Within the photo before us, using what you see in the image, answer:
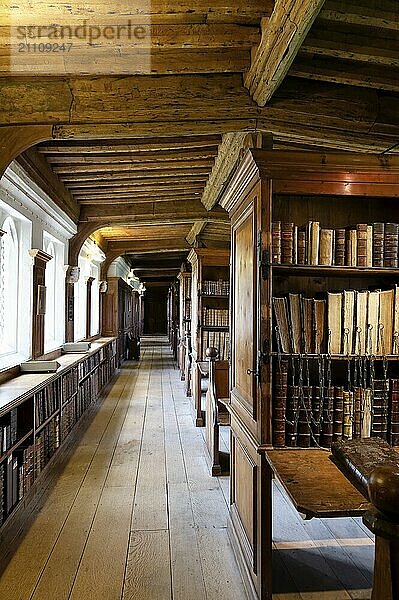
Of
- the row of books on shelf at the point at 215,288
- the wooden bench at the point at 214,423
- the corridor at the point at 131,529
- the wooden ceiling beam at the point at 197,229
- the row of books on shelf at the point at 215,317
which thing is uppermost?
the wooden ceiling beam at the point at 197,229

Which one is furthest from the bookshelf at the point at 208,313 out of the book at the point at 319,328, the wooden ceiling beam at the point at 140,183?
the book at the point at 319,328

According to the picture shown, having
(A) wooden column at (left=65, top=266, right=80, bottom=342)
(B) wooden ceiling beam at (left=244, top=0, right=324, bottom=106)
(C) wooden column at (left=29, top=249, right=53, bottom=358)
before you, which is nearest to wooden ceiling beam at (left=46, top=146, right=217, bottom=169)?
(C) wooden column at (left=29, top=249, right=53, bottom=358)

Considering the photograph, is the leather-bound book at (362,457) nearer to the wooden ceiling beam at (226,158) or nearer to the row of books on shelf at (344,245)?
the row of books on shelf at (344,245)

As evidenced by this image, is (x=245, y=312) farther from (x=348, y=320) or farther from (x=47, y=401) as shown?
(x=47, y=401)

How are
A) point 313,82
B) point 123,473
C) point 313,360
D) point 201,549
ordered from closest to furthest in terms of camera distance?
point 313,360
point 201,549
point 313,82
point 123,473

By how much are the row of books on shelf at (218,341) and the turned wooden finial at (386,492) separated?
5.81 metres

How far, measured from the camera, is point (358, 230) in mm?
2678

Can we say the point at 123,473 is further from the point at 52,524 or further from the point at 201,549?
the point at 201,549

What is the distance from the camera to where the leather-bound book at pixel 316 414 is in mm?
2590

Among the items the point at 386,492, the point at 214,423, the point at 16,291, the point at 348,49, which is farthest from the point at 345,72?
the point at 16,291

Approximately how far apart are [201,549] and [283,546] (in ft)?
1.68

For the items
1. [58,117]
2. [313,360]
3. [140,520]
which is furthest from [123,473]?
[58,117]

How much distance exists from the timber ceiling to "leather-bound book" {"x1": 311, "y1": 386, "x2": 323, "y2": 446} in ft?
5.78

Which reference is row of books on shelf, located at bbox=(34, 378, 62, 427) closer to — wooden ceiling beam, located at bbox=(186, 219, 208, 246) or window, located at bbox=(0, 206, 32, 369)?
window, located at bbox=(0, 206, 32, 369)
